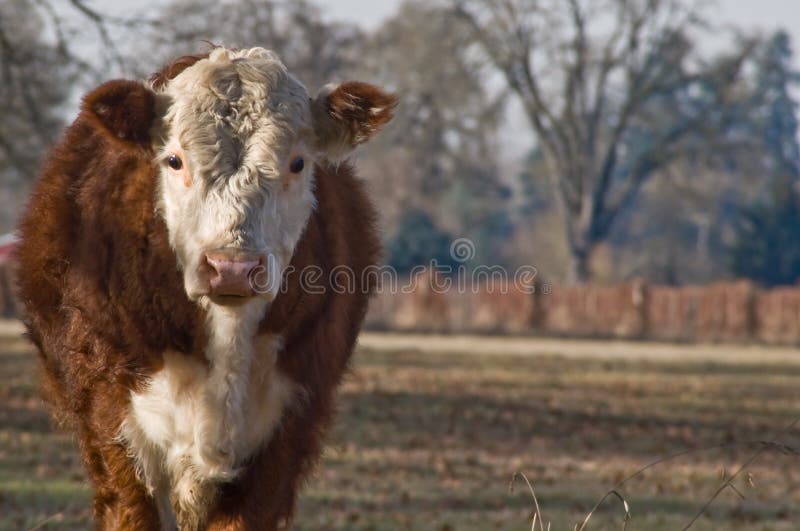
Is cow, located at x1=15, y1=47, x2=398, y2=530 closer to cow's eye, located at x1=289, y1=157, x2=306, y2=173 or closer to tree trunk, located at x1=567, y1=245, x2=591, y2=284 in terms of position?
cow's eye, located at x1=289, y1=157, x2=306, y2=173

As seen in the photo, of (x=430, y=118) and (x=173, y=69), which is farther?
(x=430, y=118)

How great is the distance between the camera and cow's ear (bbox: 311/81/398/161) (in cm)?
515

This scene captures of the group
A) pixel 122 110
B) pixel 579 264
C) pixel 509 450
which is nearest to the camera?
pixel 122 110

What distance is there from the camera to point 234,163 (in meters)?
4.67

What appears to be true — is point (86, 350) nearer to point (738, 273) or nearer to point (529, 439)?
point (529, 439)

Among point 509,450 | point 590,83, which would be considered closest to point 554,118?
point 590,83

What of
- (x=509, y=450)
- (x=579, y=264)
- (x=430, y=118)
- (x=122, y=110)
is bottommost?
(x=509, y=450)

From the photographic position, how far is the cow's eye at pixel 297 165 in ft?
16.0

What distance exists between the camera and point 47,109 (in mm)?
16062

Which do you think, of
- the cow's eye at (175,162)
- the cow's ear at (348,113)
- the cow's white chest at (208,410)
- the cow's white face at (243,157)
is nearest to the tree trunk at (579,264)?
the cow's ear at (348,113)

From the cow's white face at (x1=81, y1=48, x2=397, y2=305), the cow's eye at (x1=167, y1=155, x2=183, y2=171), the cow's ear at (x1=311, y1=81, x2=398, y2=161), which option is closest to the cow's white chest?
the cow's white face at (x1=81, y1=48, x2=397, y2=305)

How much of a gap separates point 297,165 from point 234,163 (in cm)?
34

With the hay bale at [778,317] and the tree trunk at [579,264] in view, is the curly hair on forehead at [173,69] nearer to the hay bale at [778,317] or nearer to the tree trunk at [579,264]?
the hay bale at [778,317]

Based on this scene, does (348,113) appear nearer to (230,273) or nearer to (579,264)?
→ (230,273)
